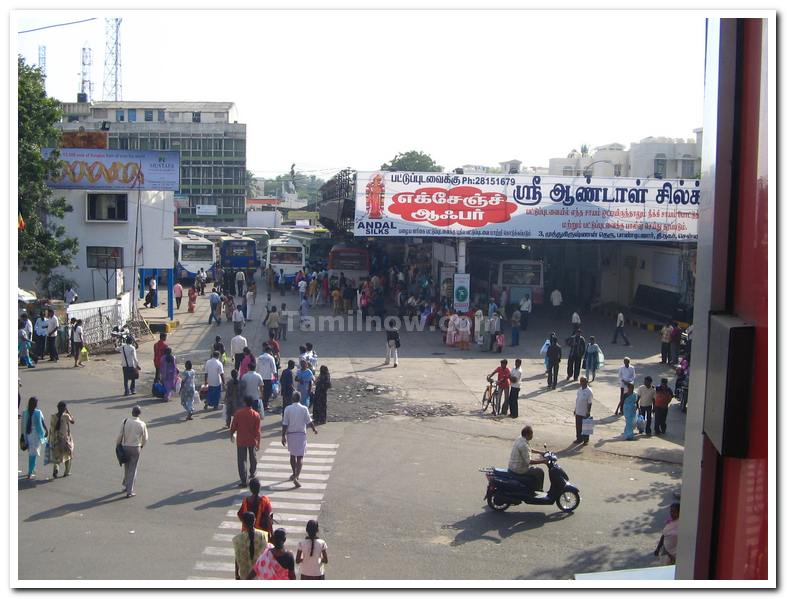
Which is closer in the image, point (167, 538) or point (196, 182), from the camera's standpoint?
point (167, 538)

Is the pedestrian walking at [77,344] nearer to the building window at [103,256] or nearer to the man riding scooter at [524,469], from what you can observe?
the building window at [103,256]

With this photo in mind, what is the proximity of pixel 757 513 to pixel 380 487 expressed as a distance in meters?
10.2

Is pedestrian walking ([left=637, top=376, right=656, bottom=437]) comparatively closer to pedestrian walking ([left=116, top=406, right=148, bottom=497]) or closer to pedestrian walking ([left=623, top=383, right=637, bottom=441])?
pedestrian walking ([left=623, top=383, right=637, bottom=441])

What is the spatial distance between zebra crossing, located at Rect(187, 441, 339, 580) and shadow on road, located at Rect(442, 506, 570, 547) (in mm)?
1831

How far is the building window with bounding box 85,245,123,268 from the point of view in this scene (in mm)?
30203

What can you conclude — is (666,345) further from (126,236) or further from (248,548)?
(126,236)

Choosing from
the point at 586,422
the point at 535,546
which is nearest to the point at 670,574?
the point at 535,546

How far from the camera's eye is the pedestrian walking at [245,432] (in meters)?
11.2

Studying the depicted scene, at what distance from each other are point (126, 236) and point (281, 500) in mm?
21275

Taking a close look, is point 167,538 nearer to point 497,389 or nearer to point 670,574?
point 670,574

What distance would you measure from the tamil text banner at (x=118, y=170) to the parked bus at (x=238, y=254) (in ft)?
51.9

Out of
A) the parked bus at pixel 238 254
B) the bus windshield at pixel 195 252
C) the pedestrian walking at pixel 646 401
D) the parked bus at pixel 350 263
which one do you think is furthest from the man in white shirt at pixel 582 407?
the parked bus at pixel 238 254

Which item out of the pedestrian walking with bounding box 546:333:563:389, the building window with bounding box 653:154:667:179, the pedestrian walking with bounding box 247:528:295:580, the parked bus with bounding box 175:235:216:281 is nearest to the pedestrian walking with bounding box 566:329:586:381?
the pedestrian walking with bounding box 546:333:563:389

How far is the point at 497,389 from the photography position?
56.1 ft
